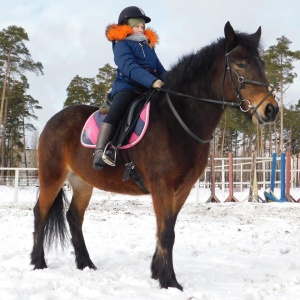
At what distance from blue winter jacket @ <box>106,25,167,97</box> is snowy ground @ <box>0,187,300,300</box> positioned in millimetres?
1963

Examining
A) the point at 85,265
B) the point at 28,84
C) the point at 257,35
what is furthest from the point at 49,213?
the point at 28,84

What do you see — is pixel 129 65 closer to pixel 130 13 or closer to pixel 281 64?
pixel 130 13

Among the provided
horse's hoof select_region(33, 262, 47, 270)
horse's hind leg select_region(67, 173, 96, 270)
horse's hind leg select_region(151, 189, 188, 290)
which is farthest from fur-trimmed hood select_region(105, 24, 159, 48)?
horse's hoof select_region(33, 262, 47, 270)

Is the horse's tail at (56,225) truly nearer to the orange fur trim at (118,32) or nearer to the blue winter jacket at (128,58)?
the blue winter jacket at (128,58)

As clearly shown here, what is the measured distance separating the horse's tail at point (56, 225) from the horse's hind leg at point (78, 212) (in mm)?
136

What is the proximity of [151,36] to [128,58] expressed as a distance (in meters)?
0.58

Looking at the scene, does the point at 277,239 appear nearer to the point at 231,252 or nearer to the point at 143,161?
the point at 231,252

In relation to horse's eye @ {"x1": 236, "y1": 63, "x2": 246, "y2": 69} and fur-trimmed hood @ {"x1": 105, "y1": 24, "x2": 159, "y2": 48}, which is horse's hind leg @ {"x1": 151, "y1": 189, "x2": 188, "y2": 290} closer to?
horse's eye @ {"x1": 236, "y1": 63, "x2": 246, "y2": 69}

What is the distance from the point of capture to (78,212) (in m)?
5.03

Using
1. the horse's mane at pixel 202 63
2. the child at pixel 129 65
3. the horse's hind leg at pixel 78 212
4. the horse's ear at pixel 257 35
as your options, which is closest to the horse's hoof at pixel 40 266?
the horse's hind leg at pixel 78 212

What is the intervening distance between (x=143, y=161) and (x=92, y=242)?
9.35 ft

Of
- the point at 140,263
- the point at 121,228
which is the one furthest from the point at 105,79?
the point at 140,263

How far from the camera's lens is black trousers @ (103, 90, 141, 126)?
13.4 ft

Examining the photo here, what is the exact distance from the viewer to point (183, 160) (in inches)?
147
